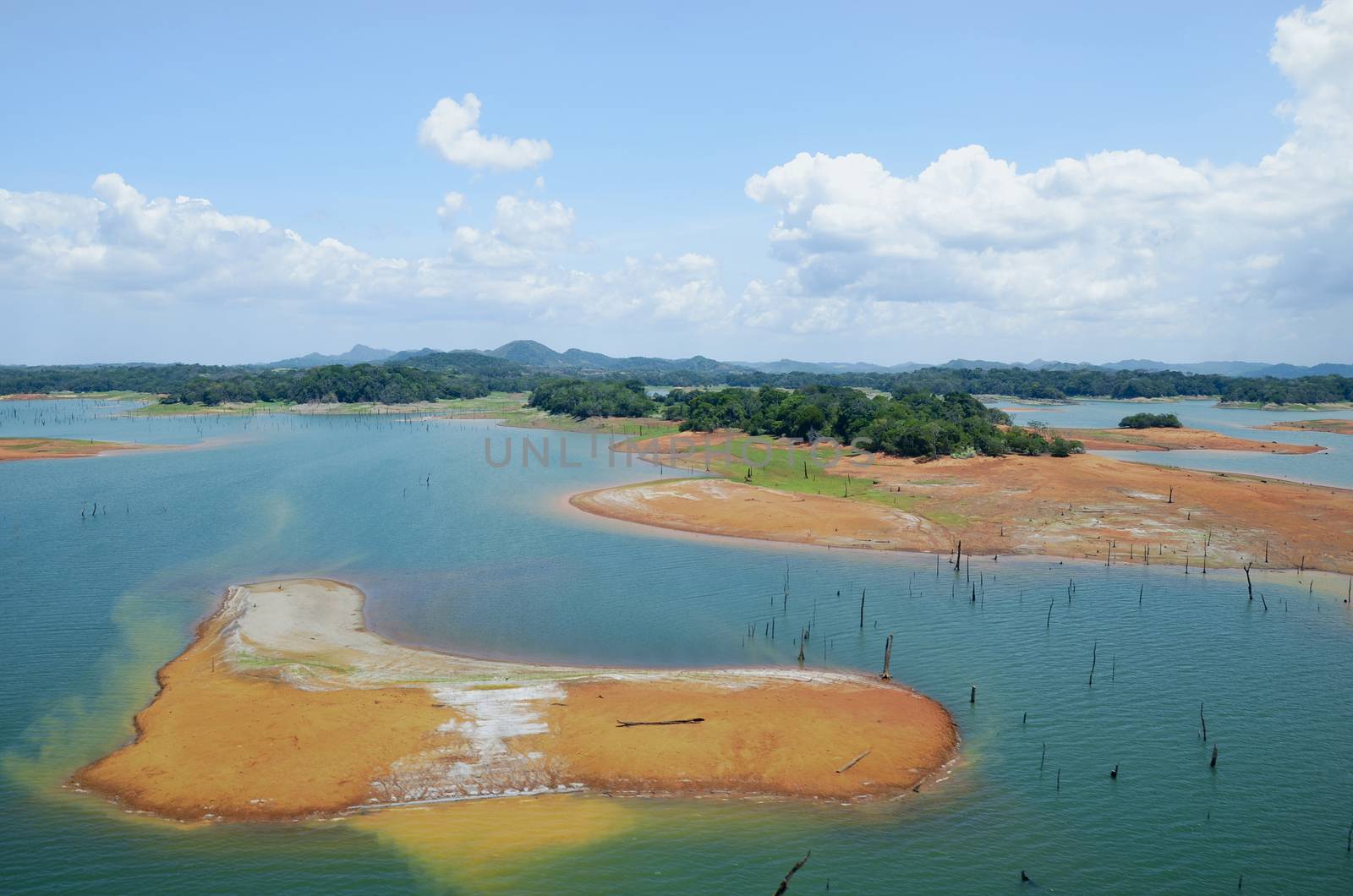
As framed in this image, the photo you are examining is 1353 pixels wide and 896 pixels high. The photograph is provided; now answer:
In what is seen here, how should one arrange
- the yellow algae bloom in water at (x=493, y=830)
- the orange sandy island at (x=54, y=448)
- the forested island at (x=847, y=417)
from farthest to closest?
1. the orange sandy island at (x=54, y=448)
2. the forested island at (x=847, y=417)
3. the yellow algae bloom in water at (x=493, y=830)

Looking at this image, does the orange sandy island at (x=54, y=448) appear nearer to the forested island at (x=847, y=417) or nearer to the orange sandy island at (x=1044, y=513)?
the orange sandy island at (x=1044, y=513)

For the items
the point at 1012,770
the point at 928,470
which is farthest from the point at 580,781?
the point at 928,470

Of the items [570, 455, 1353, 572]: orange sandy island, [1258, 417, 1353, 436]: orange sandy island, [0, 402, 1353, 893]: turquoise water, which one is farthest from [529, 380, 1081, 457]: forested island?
[1258, 417, 1353, 436]: orange sandy island

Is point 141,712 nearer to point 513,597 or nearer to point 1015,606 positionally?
point 513,597

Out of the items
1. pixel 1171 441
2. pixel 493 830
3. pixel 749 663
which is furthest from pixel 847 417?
pixel 493 830

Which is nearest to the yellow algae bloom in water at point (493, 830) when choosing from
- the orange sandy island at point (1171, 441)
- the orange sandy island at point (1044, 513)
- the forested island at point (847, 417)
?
the orange sandy island at point (1044, 513)

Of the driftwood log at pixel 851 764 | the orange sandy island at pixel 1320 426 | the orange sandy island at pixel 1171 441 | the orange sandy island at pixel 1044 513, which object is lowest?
the driftwood log at pixel 851 764
